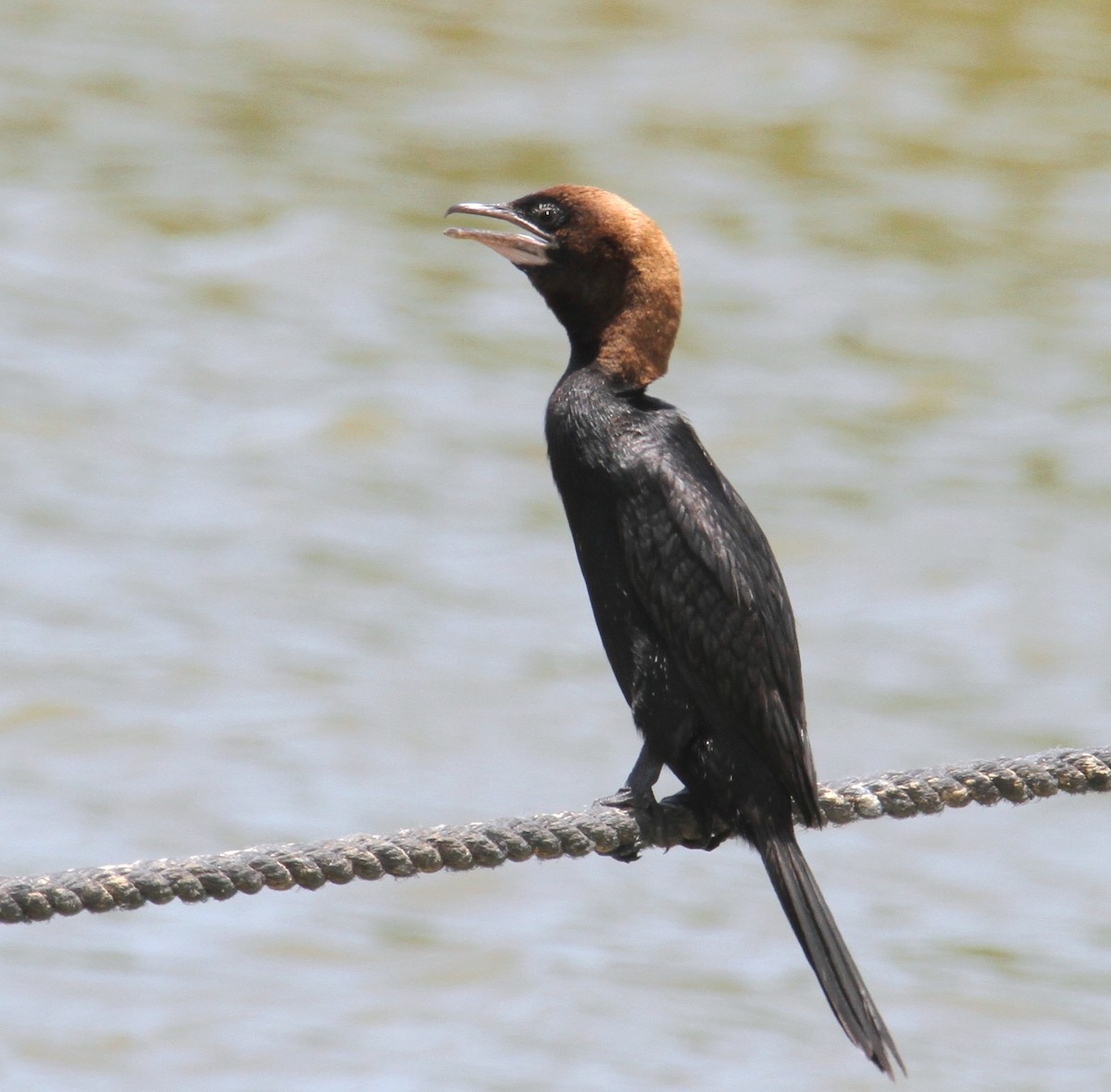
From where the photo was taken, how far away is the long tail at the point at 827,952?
11.6 ft

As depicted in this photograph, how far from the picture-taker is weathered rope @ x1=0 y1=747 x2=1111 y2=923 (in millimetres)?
3074

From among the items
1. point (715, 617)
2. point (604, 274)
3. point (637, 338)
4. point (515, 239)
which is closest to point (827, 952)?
point (715, 617)

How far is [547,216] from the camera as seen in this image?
4191 millimetres

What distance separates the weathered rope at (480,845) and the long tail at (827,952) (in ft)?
0.36

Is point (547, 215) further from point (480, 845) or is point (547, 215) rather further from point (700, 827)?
point (480, 845)

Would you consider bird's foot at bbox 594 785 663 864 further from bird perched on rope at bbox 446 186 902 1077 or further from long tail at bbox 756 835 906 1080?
long tail at bbox 756 835 906 1080

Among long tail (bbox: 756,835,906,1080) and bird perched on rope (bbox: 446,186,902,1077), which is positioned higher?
bird perched on rope (bbox: 446,186,902,1077)

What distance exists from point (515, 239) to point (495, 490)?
8.59 m

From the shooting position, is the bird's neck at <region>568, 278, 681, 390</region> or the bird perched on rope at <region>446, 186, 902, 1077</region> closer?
the bird perched on rope at <region>446, 186, 902, 1077</region>

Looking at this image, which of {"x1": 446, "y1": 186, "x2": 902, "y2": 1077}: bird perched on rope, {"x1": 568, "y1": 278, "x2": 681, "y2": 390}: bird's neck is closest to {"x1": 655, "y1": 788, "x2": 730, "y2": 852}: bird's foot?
{"x1": 446, "y1": 186, "x2": 902, "y2": 1077}: bird perched on rope

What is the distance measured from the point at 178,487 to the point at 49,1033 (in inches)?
202

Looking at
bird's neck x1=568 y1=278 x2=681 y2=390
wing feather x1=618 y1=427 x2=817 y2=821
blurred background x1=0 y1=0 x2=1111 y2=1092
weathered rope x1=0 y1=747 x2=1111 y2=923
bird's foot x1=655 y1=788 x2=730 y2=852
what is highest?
bird's neck x1=568 y1=278 x2=681 y2=390

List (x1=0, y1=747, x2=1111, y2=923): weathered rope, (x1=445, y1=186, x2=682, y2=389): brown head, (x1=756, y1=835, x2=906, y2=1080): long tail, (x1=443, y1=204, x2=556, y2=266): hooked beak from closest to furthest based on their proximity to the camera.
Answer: (x1=0, y1=747, x2=1111, y2=923): weathered rope → (x1=756, y1=835, x2=906, y2=1080): long tail → (x1=445, y1=186, x2=682, y2=389): brown head → (x1=443, y1=204, x2=556, y2=266): hooked beak

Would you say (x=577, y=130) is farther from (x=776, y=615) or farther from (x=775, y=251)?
(x=776, y=615)
